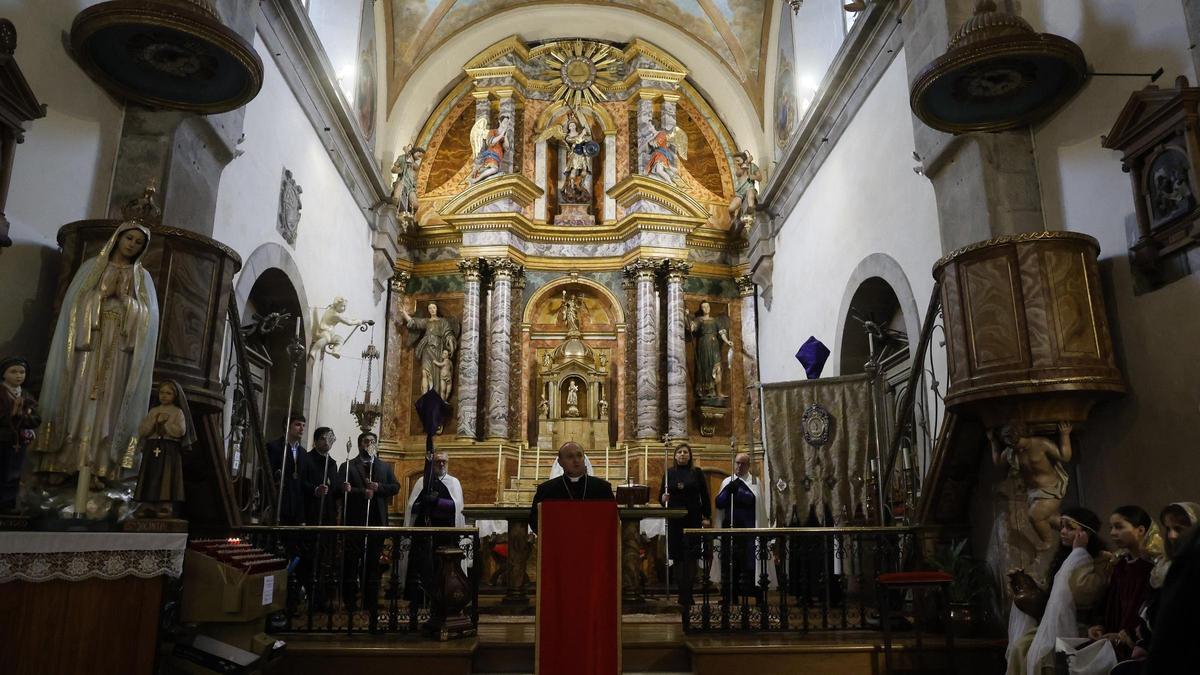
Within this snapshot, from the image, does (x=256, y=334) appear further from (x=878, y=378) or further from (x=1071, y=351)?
(x=1071, y=351)

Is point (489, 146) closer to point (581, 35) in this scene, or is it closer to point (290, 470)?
point (581, 35)

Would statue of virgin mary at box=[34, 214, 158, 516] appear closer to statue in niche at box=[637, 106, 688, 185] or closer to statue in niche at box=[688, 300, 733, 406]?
statue in niche at box=[688, 300, 733, 406]

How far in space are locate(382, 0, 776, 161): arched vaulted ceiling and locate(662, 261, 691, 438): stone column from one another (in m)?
2.55

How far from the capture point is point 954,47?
5.81 metres

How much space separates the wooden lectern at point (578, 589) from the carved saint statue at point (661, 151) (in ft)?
33.8

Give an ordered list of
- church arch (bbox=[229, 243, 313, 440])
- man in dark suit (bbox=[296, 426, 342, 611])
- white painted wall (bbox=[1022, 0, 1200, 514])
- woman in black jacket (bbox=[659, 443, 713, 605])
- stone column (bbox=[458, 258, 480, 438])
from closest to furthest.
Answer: white painted wall (bbox=[1022, 0, 1200, 514])
man in dark suit (bbox=[296, 426, 342, 611])
woman in black jacket (bbox=[659, 443, 713, 605])
church arch (bbox=[229, 243, 313, 440])
stone column (bbox=[458, 258, 480, 438])

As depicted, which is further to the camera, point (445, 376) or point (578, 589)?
point (445, 376)

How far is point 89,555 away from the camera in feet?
12.8

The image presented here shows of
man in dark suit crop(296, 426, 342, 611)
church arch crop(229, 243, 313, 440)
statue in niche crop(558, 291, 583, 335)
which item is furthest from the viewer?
statue in niche crop(558, 291, 583, 335)

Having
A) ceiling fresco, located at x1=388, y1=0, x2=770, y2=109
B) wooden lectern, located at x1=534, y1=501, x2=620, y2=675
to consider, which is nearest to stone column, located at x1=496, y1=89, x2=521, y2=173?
ceiling fresco, located at x1=388, y1=0, x2=770, y2=109

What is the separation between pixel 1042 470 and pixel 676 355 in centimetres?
894

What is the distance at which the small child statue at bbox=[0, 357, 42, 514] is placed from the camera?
13.2 ft

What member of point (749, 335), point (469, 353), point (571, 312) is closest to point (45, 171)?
point (469, 353)

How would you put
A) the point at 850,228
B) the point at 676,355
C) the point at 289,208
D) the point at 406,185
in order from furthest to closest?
the point at 406,185, the point at 676,355, the point at 850,228, the point at 289,208
